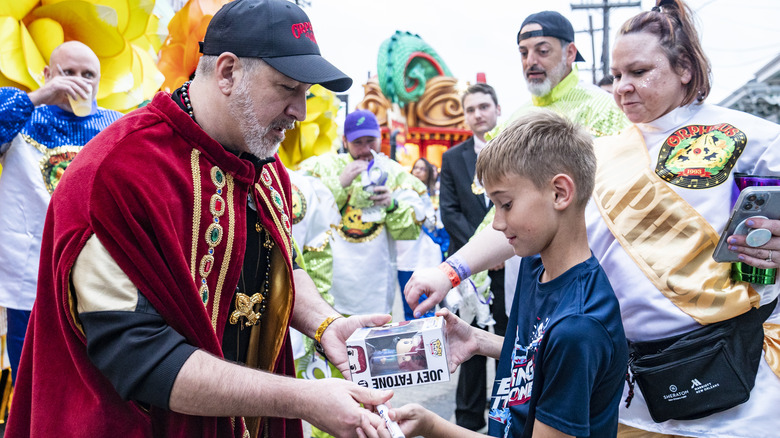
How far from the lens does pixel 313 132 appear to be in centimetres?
493

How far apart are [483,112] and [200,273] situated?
3993 millimetres

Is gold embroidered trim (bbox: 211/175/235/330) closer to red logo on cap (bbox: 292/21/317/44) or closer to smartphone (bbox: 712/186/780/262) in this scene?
red logo on cap (bbox: 292/21/317/44)

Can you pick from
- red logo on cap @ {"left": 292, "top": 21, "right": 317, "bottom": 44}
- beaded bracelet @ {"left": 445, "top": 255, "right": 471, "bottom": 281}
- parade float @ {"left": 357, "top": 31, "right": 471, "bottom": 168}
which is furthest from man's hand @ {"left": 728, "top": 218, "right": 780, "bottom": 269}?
parade float @ {"left": 357, "top": 31, "right": 471, "bottom": 168}

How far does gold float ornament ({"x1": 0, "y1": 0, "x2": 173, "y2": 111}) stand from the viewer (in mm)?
3508

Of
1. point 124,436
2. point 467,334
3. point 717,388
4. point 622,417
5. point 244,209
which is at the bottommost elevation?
point 622,417

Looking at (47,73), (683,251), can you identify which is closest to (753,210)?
(683,251)

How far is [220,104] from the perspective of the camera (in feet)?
5.32

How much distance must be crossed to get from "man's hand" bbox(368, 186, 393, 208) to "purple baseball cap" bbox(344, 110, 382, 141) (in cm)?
45

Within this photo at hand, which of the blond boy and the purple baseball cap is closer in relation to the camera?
the blond boy

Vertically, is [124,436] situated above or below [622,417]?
above

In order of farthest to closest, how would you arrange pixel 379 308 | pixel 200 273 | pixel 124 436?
pixel 379 308, pixel 200 273, pixel 124 436

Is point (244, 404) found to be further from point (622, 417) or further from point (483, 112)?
point (483, 112)

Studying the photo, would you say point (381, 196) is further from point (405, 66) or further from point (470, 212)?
point (405, 66)

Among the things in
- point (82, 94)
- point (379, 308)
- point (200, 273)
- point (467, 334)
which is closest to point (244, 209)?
point (200, 273)
